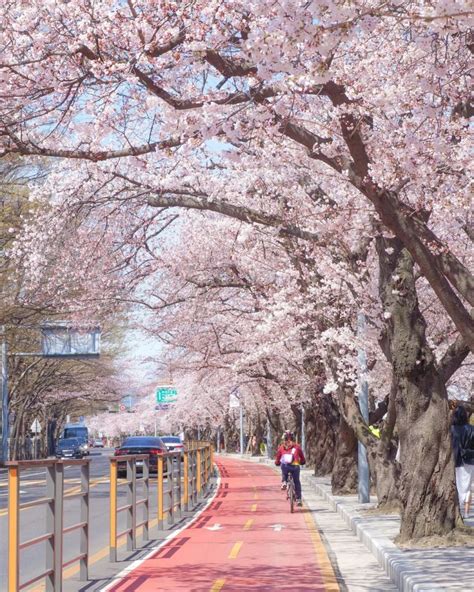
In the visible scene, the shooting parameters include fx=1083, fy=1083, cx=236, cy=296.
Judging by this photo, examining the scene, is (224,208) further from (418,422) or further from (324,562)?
(324,562)

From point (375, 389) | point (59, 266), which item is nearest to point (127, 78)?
point (59, 266)

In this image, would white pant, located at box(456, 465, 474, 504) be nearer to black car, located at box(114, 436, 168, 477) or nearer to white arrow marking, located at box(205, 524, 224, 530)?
white arrow marking, located at box(205, 524, 224, 530)

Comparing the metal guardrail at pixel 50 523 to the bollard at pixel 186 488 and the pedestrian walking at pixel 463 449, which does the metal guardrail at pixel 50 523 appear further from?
the bollard at pixel 186 488

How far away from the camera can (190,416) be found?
102m

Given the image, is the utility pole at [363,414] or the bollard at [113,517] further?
the utility pole at [363,414]

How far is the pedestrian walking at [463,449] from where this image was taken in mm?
19266

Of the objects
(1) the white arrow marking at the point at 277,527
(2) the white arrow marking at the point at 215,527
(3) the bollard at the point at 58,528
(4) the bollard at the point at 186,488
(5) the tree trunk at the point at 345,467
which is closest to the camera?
(3) the bollard at the point at 58,528

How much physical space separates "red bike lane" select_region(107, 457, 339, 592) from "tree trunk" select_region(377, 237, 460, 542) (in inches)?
60.0

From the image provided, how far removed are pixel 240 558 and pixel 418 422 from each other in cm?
316

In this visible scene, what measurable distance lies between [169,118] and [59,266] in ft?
36.1

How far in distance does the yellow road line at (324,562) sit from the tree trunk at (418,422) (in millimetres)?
1182

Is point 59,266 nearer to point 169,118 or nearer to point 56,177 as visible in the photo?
point 56,177

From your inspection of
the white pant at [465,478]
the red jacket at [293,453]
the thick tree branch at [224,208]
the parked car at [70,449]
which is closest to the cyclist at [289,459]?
the red jacket at [293,453]

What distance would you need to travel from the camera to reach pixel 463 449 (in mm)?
19422
